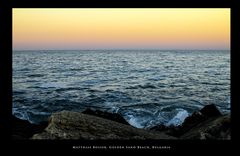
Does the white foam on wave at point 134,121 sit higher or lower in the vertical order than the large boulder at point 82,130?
lower

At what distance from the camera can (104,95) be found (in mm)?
8102

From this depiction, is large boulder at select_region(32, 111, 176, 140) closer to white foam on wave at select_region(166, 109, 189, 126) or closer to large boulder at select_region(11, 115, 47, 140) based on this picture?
large boulder at select_region(11, 115, 47, 140)

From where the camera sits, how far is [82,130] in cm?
345

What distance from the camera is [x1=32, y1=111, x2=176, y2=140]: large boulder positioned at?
10.8ft

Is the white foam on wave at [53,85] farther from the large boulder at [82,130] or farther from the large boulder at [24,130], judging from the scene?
the large boulder at [82,130]

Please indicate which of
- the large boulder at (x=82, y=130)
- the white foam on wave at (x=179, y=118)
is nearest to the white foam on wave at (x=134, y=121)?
the white foam on wave at (x=179, y=118)

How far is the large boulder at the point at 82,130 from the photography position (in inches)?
130

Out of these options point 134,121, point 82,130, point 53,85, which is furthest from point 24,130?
point 53,85

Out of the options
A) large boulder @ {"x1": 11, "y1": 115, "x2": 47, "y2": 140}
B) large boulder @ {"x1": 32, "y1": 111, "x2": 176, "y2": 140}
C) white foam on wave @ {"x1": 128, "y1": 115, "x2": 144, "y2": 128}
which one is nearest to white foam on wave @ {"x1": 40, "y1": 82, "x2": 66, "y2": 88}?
white foam on wave @ {"x1": 128, "y1": 115, "x2": 144, "y2": 128}

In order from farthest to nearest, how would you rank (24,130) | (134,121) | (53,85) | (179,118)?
(53,85) < (179,118) < (134,121) < (24,130)

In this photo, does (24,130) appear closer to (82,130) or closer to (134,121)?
(82,130)
